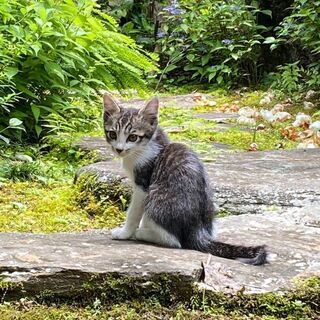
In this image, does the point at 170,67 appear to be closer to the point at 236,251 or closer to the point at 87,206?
the point at 87,206

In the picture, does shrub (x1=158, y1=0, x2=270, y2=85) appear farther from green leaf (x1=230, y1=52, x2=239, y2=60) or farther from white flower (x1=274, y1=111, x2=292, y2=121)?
white flower (x1=274, y1=111, x2=292, y2=121)

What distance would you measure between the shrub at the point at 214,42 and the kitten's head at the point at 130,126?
5847mm

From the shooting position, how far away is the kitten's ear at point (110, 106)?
293cm

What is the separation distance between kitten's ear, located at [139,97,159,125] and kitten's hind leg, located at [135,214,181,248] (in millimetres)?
454

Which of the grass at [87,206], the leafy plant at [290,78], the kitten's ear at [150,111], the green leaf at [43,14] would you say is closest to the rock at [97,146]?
the grass at [87,206]

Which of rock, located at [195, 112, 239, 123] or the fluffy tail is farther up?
rock, located at [195, 112, 239, 123]

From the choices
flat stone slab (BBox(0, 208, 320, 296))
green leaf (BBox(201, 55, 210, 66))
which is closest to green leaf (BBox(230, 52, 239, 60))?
green leaf (BBox(201, 55, 210, 66))

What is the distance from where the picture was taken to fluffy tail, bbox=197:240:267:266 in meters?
2.47

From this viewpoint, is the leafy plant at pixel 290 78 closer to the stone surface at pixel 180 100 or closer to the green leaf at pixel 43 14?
the stone surface at pixel 180 100

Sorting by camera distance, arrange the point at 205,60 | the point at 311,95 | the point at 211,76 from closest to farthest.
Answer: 1. the point at 311,95
2. the point at 211,76
3. the point at 205,60

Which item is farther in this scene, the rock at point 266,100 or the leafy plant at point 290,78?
the leafy plant at point 290,78

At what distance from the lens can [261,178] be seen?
3.85 meters

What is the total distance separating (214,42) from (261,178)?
19.5 feet

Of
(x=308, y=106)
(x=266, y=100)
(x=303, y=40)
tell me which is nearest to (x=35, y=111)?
(x=308, y=106)
